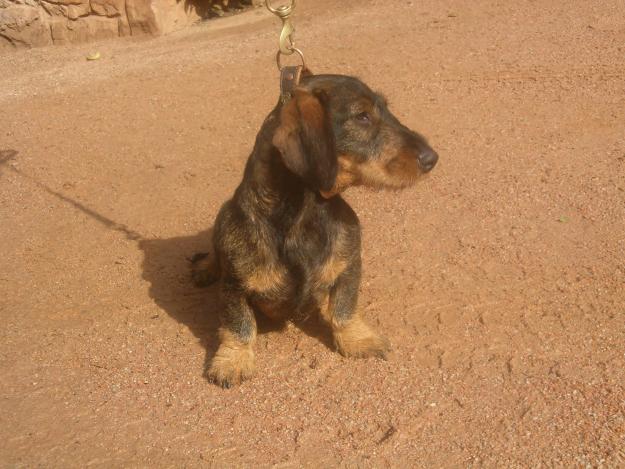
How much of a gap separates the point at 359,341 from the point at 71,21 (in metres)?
11.2

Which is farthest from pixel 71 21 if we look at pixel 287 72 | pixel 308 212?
pixel 308 212

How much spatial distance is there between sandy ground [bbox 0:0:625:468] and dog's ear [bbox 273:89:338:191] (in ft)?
5.35

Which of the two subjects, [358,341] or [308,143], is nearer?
[308,143]

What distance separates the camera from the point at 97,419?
491cm

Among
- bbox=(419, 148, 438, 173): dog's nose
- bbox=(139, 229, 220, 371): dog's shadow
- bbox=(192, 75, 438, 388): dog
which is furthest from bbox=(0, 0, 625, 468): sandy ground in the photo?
bbox=(419, 148, 438, 173): dog's nose

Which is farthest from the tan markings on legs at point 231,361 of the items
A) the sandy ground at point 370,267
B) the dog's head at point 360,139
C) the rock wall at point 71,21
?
the rock wall at point 71,21

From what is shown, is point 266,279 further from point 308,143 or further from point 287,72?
point 287,72

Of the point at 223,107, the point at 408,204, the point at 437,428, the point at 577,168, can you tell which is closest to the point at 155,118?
the point at 223,107

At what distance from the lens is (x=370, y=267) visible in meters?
6.38

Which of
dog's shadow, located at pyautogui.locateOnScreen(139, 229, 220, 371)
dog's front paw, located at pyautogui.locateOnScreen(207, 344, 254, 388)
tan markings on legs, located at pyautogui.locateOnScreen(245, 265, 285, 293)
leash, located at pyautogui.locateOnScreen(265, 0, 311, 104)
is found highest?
leash, located at pyautogui.locateOnScreen(265, 0, 311, 104)

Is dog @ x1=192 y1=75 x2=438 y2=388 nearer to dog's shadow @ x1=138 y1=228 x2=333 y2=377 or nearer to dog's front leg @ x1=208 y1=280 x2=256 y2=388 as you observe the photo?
dog's front leg @ x1=208 y1=280 x2=256 y2=388

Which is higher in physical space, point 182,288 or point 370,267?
point 370,267

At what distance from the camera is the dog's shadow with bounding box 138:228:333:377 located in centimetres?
577

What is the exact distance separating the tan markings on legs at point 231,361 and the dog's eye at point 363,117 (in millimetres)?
1806
